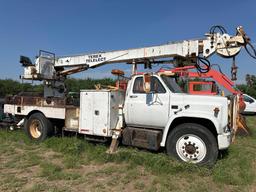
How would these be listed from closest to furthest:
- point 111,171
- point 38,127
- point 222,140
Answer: point 111,171, point 222,140, point 38,127

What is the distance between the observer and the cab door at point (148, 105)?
7.06 metres

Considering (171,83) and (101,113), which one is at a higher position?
(171,83)

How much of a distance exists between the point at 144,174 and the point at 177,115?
1.69 metres

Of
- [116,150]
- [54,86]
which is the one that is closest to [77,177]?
[116,150]

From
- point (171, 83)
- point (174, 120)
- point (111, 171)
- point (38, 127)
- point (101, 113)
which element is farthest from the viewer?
point (38, 127)

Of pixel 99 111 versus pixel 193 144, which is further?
pixel 99 111

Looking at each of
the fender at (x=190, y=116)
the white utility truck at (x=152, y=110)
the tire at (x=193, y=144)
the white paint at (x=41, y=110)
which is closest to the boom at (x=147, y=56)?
the white utility truck at (x=152, y=110)

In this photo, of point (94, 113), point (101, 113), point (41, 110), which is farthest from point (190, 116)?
point (41, 110)

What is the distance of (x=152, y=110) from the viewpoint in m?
7.19

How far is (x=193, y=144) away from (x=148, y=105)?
5.07ft

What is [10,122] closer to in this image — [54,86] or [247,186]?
[54,86]

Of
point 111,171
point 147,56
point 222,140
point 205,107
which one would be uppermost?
point 147,56

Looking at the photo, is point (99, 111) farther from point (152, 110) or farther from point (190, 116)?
point (190, 116)

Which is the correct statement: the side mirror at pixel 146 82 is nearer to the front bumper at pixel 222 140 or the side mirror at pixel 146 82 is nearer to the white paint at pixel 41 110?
the front bumper at pixel 222 140
